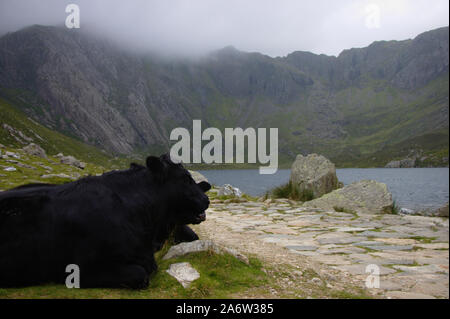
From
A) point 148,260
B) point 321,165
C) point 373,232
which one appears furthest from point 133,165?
point 321,165

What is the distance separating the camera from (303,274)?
4875mm

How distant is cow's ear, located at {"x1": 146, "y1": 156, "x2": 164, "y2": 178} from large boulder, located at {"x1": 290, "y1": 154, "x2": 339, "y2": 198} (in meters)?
12.5

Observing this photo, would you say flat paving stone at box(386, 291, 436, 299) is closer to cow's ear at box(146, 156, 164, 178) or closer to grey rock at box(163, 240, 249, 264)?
grey rock at box(163, 240, 249, 264)

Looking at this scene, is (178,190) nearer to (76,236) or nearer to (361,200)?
(76,236)

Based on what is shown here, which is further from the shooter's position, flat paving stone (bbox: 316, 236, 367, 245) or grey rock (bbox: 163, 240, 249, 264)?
flat paving stone (bbox: 316, 236, 367, 245)

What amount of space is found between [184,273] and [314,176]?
1330cm

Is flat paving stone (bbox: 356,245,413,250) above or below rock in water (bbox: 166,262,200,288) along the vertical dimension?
below

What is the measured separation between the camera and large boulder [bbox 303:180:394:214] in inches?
493

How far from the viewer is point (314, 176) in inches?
651

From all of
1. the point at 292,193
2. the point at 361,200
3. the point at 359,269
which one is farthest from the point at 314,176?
the point at 359,269

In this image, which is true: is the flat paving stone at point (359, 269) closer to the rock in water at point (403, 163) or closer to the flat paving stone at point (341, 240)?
the flat paving stone at point (341, 240)

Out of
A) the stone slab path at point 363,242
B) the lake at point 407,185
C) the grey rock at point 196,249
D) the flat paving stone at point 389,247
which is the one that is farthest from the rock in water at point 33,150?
the flat paving stone at point 389,247

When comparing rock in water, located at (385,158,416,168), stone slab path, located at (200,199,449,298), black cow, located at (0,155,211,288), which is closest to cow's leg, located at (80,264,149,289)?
black cow, located at (0,155,211,288)
